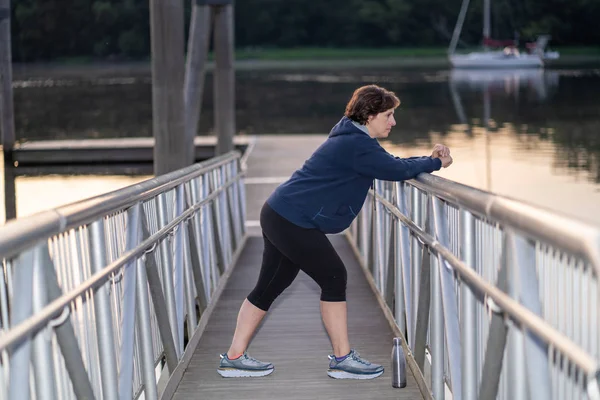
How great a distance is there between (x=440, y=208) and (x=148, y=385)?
143 centimetres

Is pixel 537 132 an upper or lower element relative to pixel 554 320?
lower

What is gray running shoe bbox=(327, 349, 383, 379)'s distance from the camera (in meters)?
5.34

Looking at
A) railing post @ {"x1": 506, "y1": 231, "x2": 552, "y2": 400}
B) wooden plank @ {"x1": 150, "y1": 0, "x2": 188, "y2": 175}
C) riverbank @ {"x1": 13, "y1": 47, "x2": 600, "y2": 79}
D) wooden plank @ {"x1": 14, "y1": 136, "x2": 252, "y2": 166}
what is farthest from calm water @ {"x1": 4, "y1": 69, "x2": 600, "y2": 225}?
riverbank @ {"x1": 13, "y1": 47, "x2": 600, "y2": 79}

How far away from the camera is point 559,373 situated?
2.92 meters

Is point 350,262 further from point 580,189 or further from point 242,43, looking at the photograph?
point 242,43

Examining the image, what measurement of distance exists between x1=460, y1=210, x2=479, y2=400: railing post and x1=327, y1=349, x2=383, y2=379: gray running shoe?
4.36ft

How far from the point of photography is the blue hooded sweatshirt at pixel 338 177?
4.81 meters

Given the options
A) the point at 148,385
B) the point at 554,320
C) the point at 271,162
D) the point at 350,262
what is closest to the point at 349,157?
the point at 148,385

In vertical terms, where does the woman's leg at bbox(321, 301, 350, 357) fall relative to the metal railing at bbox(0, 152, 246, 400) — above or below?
below

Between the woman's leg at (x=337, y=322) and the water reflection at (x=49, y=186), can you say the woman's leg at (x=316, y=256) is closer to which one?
the woman's leg at (x=337, y=322)

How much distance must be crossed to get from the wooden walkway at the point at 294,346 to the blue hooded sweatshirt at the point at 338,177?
2.78 ft

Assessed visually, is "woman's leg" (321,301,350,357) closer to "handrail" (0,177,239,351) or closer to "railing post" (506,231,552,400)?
"handrail" (0,177,239,351)

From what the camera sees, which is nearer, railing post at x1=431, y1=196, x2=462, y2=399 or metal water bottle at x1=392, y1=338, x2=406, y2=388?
railing post at x1=431, y1=196, x2=462, y2=399

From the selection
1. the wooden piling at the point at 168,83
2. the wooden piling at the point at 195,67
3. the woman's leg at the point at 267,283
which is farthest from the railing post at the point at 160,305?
the wooden piling at the point at 195,67
